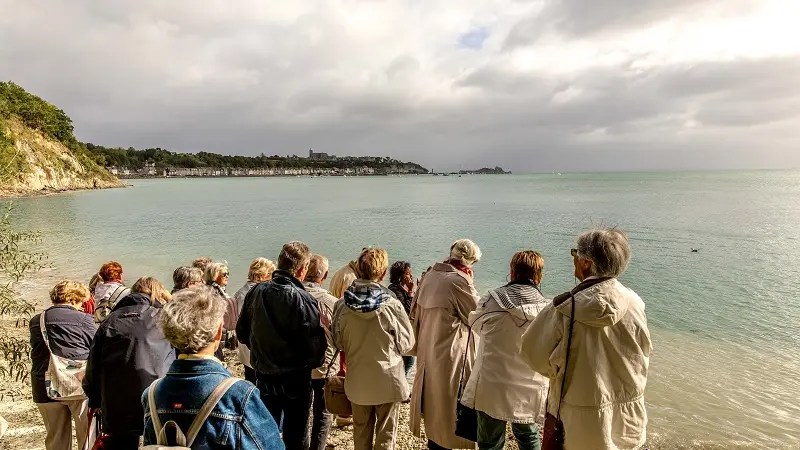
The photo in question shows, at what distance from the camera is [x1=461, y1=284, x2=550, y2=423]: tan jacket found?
12.2 ft

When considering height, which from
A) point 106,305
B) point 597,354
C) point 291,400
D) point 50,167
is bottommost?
point 291,400

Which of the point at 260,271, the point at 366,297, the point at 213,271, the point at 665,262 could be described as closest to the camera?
the point at 366,297

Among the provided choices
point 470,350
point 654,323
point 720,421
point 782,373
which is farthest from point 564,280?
point 470,350

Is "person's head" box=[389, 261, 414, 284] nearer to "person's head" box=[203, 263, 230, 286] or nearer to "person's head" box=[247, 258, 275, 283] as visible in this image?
"person's head" box=[247, 258, 275, 283]

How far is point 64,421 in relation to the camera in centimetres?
447

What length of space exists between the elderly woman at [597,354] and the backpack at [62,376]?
3.90 meters

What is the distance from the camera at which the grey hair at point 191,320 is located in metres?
2.15

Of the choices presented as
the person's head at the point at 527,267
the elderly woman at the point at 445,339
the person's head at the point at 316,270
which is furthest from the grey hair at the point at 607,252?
the person's head at the point at 316,270

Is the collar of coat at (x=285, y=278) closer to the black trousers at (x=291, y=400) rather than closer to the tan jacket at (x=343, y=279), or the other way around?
the black trousers at (x=291, y=400)

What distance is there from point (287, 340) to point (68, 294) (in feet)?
6.84

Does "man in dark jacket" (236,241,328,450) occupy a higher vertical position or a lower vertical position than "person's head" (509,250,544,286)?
lower

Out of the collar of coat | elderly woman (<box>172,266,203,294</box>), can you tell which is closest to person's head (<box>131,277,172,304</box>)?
the collar of coat

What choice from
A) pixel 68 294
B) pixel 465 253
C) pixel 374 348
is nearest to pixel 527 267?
pixel 465 253

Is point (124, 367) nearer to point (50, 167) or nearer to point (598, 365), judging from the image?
A: point (598, 365)
